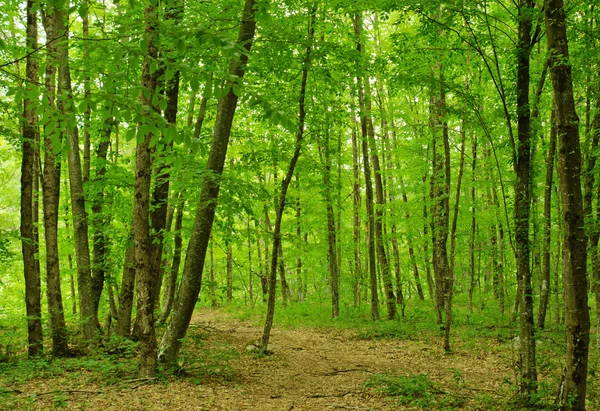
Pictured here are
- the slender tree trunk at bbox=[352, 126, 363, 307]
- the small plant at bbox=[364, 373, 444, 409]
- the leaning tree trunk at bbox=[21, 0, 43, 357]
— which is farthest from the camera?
the slender tree trunk at bbox=[352, 126, 363, 307]

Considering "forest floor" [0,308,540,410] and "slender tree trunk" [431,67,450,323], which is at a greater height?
"slender tree trunk" [431,67,450,323]

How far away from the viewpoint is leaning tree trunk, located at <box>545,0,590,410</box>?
4852mm

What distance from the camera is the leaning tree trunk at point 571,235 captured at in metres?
4.85

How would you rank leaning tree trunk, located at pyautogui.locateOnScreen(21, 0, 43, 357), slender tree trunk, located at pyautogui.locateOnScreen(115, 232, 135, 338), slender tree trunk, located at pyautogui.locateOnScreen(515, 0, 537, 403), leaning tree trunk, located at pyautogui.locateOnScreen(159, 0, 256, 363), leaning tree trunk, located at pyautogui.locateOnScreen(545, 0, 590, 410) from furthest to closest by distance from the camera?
1. slender tree trunk, located at pyautogui.locateOnScreen(115, 232, 135, 338)
2. leaning tree trunk, located at pyautogui.locateOnScreen(21, 0, 43, 357)
3. leaning tree trunk, located at pyautogui.locateOnScreen(159, 0, 256, 363)
4. slender tree trunk, located at pyautogui.locateOnScreen(515, 0, 537, 403)
5. leaning tree trunk, located at pyautogui.locateOnScreen(545, 0, 590, 410)

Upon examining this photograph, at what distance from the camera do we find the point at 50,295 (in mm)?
9555

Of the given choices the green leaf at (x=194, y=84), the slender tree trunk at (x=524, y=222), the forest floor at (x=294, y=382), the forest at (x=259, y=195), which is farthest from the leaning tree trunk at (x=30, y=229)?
the slender tree trunk at (x=524, y=222)

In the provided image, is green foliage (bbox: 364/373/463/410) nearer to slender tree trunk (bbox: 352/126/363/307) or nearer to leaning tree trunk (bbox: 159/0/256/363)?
leaning tree trunk (bbox: 159/0/256/363)

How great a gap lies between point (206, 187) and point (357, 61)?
4781 mm

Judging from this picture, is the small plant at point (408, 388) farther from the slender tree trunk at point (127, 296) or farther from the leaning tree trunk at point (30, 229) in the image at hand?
the leaning tree trunk at point (30, 229)

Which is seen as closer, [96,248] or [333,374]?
[333,374]

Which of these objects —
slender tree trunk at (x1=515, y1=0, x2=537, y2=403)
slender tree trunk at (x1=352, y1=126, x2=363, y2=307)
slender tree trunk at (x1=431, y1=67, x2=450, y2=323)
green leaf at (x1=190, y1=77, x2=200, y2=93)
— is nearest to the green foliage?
slender tree trunk at (x1=515, y1=0, x2=537, y2=403)

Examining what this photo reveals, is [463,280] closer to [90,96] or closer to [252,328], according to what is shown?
[252,328]

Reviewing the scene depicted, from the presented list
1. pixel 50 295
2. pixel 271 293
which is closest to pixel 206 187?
pixel 271 293

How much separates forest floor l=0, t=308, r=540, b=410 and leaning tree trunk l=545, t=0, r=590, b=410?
69.3 inches
